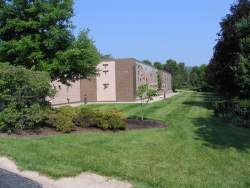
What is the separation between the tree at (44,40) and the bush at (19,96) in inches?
101

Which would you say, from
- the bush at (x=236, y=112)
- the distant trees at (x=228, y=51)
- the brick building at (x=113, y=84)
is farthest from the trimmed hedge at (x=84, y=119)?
the brick building at (x=113, y=84)

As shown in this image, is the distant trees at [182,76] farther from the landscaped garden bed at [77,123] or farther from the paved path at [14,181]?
the paved path at [14,181]

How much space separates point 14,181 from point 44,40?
10413 millimetres

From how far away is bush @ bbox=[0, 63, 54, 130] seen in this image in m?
13.6

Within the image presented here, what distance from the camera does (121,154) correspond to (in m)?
9.96

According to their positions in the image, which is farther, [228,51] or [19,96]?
[228,51]

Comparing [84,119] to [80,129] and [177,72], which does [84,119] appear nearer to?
[80,129]

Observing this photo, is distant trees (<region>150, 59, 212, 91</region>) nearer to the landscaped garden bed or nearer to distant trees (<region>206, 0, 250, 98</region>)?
distant trees (<region>206, 0, 250, 98</region>)

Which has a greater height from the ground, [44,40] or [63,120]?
[44,40]

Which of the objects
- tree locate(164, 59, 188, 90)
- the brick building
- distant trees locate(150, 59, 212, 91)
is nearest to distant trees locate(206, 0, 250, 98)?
the brick building

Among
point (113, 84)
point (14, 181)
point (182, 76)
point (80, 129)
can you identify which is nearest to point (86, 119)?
point (80, 129)

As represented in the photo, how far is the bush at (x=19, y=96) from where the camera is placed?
13.6 metres

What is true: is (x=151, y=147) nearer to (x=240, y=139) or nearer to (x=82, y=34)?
(x=240, y=139)

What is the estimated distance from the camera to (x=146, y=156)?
977 cm
